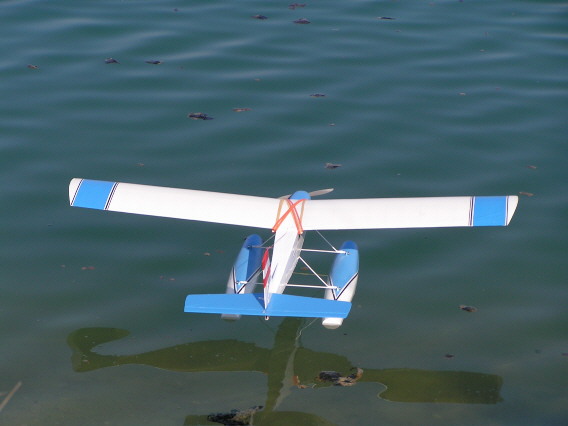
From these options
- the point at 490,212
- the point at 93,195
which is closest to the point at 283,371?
the point at 490,212

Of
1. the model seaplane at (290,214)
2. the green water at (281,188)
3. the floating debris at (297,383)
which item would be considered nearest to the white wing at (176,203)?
the model seaplane at (290,214)

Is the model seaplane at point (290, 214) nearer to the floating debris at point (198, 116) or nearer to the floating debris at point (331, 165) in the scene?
the floating debris at point (331, 165)

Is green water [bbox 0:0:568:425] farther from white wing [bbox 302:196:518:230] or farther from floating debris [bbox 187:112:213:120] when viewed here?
white wing [bbox 302:196:518:230]

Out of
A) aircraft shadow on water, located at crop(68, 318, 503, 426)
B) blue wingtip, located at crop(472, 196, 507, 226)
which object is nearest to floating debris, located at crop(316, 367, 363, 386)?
aircraft shadow on water, located at crop(68, 318, 503, 426)

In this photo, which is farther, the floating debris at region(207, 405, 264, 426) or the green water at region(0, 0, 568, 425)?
the green water at region(0, 0, 568, 425)

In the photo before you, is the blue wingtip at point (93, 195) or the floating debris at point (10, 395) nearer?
the floating debris at point (10, 395)

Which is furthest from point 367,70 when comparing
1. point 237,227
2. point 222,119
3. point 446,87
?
point 237,227

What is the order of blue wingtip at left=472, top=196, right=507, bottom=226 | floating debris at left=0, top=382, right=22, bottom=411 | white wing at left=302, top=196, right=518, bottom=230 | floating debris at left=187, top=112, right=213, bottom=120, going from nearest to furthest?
floating debris at left=0, top=382, right=22, bottom=411
blue wingtip at left=472, top=196, right=507, bottom=226
white wing at left=302, top=196, right=518, bottom=230
floating debris at left=187, top=112, right=213, bottom=120

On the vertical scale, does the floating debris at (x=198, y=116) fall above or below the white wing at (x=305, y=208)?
above
